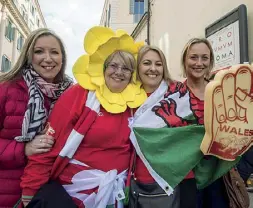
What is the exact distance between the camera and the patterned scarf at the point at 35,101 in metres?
1.74

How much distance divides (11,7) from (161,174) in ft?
75.6

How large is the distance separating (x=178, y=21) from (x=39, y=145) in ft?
18.9

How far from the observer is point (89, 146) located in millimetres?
1783

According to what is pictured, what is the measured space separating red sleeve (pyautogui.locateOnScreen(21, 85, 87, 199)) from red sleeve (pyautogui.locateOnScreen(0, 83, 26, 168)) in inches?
2.6

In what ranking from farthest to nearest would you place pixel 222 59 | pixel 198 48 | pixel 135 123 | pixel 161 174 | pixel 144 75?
1. pixel 222 59
2. pixel 198 48
3. pixel 144 75
4. pixel 135 123
5. pixel 161 174

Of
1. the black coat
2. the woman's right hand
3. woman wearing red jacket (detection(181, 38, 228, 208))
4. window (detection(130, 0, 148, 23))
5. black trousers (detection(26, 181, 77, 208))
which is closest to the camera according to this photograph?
black trousers (detection(26, 181, 77, 208))

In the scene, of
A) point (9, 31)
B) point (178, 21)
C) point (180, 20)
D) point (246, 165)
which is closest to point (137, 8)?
point (9, 31)

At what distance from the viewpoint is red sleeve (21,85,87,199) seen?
169 centimetres

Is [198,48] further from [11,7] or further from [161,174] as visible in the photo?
[11,7]

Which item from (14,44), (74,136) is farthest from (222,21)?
(14,44)

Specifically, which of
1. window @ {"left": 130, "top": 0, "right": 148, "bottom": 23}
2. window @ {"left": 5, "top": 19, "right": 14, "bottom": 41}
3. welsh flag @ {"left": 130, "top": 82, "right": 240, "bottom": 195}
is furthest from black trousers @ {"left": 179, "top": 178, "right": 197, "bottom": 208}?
window @ {"left": 5, "top": 19, "right": 14, "bottom": 41}

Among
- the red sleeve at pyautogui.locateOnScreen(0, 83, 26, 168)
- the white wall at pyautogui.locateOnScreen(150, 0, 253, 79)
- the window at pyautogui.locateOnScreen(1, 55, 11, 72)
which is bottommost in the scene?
the red sleeve at pyautogui.locateOnScreen(0, 83, 26, 168)

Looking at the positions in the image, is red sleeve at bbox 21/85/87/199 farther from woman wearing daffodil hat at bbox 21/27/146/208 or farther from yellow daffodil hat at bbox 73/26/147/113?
yellow daffodil hat at bbox 73/26/147/113

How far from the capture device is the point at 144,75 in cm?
198
